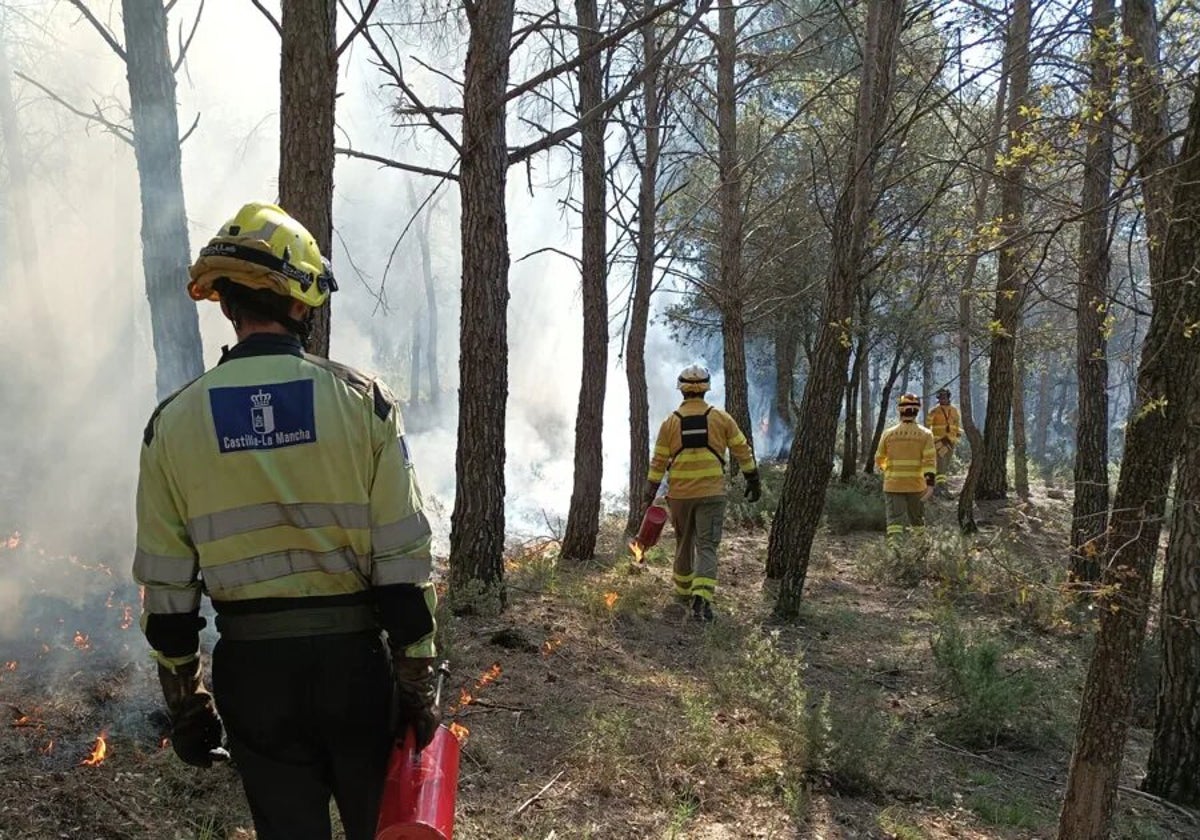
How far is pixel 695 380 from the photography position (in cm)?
753

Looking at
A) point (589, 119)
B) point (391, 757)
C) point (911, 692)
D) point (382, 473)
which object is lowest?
point (911, 692)

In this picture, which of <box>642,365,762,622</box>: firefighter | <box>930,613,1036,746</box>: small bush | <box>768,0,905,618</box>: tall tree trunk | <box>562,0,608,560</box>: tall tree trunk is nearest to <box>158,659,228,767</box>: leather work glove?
<box>930,613,1036,746</box>: small bush

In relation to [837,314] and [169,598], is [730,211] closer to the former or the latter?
[837,314]

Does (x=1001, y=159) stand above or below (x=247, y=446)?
above

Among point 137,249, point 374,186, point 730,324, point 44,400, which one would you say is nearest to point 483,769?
point 730,324

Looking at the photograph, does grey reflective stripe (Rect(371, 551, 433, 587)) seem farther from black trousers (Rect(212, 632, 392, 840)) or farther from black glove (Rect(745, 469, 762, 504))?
black glove (Rect(745, 469, 762, 504))

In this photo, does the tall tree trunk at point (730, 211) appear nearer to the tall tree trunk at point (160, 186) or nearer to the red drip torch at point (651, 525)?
the red drip torch at point (651, 525)

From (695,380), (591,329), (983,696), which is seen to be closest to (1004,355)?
(591,329)

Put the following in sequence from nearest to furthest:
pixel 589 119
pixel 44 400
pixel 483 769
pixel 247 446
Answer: pixel 247 446 < pixel 483 769 < pixel 589 119 < pixel 44 400

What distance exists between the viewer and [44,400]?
17266 millimetres

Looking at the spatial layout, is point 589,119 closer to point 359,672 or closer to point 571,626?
point 571,626

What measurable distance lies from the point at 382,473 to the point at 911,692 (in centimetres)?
513

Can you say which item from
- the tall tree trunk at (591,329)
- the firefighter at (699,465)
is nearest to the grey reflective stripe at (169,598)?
the firefighter at (699,465)

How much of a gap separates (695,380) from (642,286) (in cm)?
352
